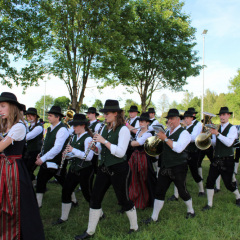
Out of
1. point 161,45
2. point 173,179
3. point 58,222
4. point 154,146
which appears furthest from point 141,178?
point 161,45

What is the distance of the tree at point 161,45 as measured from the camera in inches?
667

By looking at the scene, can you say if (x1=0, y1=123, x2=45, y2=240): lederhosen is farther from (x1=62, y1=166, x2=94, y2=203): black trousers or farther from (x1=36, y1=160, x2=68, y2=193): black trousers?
(x1=36, y1=160, x2=68, y2=193): black trousers

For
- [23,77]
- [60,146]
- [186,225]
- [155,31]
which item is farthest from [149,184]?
[155,31]

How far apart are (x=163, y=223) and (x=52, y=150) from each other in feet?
7.88

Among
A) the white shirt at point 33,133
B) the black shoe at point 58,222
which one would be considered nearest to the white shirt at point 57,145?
the black shoe at point 58,222

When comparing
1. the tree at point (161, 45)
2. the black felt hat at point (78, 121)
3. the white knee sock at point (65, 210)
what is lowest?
the white knee sock at point (65, 210)

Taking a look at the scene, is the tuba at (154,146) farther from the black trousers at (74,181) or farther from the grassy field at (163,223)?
the black trousers at (74,181)

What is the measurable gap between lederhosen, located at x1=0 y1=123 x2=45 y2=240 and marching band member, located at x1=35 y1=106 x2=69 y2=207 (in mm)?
1454

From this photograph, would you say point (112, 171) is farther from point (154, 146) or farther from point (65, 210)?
point (154, 146)

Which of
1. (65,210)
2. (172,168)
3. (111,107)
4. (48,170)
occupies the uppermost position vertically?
(111,107)

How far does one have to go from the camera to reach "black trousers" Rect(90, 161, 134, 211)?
3775mm

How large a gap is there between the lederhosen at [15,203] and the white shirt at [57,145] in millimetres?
1461

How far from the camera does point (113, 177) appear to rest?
3.79m

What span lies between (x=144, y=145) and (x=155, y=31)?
13.9 meters
